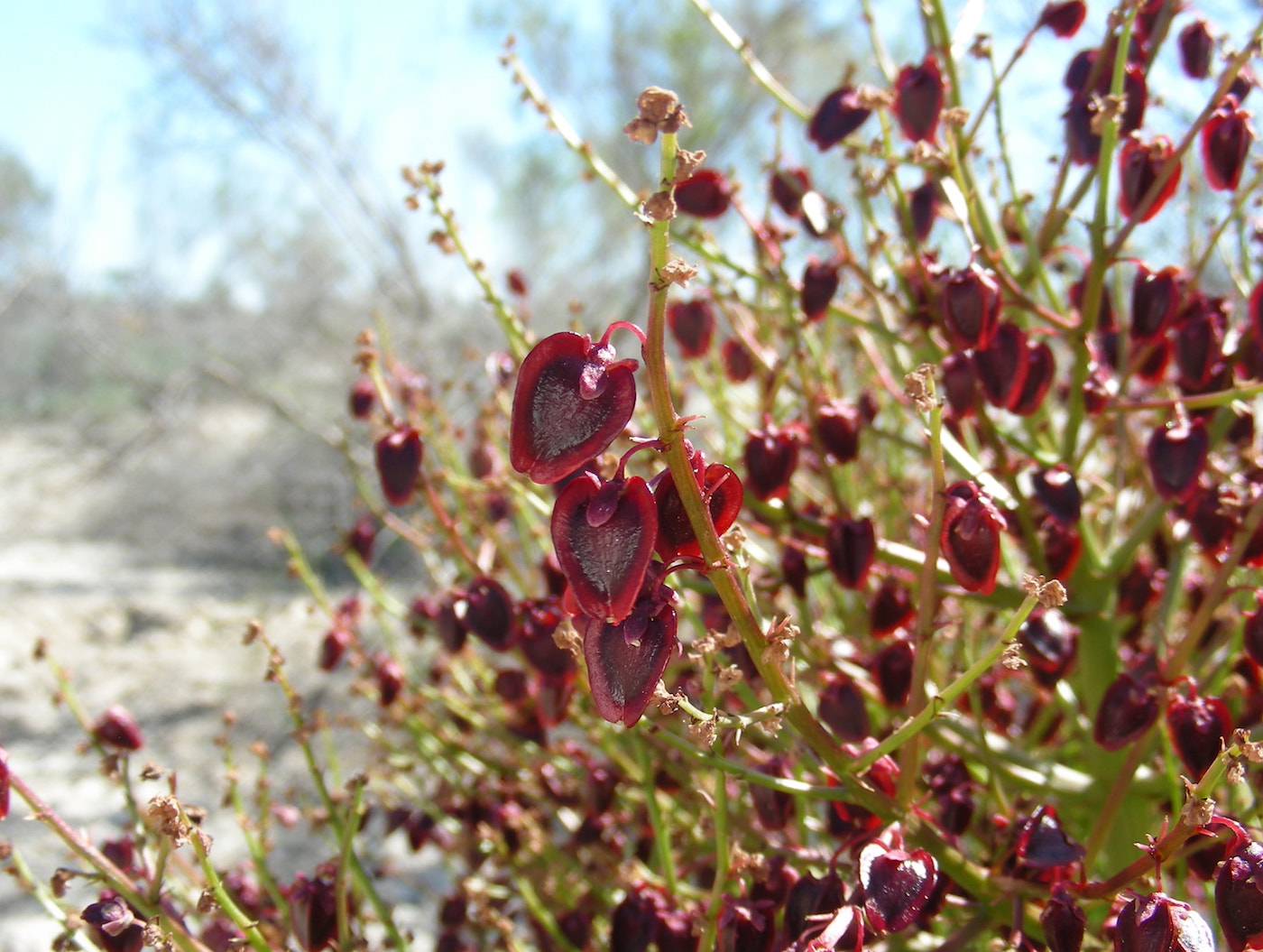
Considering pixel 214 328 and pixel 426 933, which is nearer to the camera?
pixel 426 933

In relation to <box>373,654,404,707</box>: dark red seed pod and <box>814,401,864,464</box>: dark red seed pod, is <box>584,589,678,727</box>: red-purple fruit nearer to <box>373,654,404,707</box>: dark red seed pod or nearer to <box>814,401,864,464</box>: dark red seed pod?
<box>814,401,864,464</box>: dark red seed pod

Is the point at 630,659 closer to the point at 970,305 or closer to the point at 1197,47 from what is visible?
the point at 970,305

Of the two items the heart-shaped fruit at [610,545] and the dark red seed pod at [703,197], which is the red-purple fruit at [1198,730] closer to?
the heart-shaped fruit at [610,545]

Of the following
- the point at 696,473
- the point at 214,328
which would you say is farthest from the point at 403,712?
the point at 214,328

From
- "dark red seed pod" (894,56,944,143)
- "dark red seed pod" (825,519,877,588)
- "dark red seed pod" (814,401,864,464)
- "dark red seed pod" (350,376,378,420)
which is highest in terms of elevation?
"dark red seed pod" (350,376,378,420)

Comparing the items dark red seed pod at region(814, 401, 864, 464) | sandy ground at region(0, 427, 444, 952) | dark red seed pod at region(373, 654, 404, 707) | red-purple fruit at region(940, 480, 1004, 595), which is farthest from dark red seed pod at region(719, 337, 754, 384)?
sandy ground at region(0, 427, 444, 952)

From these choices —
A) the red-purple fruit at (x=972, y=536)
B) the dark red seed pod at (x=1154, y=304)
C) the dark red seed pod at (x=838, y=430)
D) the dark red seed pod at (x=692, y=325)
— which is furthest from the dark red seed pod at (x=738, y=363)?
the red-purple fruit at (x=972, y=536)

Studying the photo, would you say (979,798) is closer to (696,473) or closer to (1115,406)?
(1115,406)
